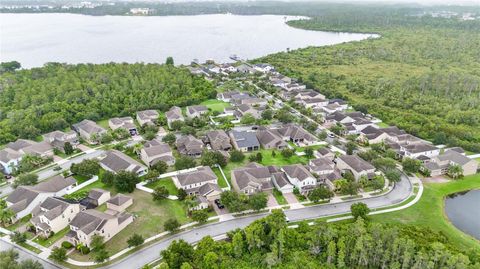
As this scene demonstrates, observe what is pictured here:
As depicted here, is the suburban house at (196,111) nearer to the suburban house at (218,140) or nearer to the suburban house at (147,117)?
the suburban house at (147,117)

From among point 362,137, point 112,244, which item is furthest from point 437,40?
point 112,244

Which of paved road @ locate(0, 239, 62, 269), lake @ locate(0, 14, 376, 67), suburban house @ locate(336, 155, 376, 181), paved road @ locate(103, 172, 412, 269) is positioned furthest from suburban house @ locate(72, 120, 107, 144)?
lake @ locate(0, 14, 376, 67)

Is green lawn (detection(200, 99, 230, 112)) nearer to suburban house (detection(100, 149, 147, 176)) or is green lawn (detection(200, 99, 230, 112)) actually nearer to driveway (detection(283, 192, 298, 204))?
suburban house (detection(100, 149, 147, 176))

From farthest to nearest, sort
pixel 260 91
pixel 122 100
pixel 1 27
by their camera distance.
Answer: pixel 1 27 → pixel 260 91 → pixel 122 100

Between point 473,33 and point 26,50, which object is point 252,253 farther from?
point 473,33

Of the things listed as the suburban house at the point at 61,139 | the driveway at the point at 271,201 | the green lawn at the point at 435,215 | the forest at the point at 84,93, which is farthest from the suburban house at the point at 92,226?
the forest at the point at 84,93

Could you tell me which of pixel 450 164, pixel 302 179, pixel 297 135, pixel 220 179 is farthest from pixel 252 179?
pixel 450 164

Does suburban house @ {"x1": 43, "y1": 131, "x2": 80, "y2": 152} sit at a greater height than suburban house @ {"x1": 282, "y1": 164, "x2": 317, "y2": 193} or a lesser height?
lesser
